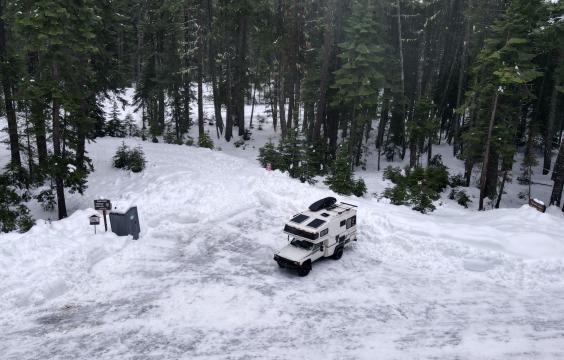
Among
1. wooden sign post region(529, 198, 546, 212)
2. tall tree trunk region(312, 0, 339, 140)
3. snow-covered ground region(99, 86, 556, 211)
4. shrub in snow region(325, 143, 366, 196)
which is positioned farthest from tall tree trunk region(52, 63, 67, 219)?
wooden sign post region(529, 198, 546, 212)

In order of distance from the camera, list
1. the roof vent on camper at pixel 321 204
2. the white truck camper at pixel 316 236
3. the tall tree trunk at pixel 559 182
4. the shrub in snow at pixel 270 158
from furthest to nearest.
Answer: the shrub in snow at pixel 270 158, the tall tree trunk at pixel 559 182, the roof vent on camper at pixel 321 204, the white truck camper at pixel 316 236

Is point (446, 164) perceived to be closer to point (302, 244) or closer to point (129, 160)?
point (302, 244)

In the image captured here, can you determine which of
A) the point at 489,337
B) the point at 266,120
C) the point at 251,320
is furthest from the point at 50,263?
the point at 266,120

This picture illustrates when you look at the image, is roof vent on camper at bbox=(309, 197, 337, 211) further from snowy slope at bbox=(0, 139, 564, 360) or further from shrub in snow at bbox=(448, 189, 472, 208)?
shrub in snow at bbox=(448, 189, 472, 208)

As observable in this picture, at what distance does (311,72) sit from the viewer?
3247cm

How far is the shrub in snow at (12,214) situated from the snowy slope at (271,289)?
144 cm

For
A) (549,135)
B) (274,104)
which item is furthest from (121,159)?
(549,135)

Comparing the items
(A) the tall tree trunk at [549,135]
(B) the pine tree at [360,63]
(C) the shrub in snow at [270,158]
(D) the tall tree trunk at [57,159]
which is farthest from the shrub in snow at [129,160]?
(A) the tall tree trunk at [549,135]

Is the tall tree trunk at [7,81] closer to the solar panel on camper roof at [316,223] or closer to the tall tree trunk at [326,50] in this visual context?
the solar panel on camper roof at [316,223]

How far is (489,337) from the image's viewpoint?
1136cm

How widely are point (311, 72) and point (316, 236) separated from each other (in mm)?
20869

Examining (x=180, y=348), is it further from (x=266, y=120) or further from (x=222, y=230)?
(x=266, y=120)

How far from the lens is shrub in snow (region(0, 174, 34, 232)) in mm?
16141

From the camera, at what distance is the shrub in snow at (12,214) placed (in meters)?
16.1
